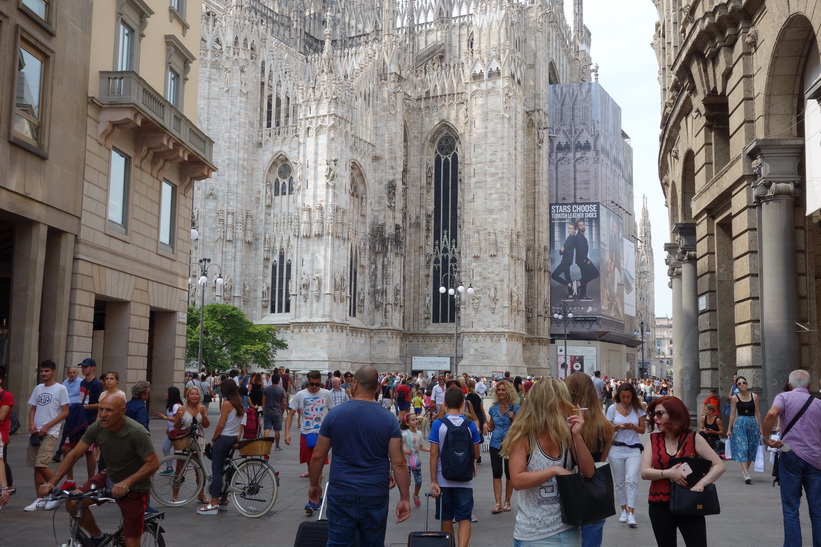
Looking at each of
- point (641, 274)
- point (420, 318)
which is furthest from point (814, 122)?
point (641, 274)

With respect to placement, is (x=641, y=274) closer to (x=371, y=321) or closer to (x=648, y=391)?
(x=371, y=321)

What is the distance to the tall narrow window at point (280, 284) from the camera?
49.2 metres

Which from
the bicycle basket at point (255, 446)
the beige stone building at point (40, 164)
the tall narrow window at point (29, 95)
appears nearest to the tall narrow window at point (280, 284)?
the beige stone building at point (40, 164)

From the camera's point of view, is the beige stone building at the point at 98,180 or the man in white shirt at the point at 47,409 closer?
the man in white shirt at the point at 47,409

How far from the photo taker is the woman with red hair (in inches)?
213

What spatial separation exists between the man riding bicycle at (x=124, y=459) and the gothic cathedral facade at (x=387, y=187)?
38314 mm

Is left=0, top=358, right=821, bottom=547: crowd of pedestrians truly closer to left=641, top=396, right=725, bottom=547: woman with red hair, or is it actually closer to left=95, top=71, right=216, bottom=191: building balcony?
left=641, top=396, right=725, bottom=547: woman with red hair

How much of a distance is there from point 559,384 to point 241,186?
46.7 meters

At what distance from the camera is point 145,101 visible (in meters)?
19.2

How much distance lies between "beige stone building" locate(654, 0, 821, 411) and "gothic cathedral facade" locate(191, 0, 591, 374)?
90.8 feet

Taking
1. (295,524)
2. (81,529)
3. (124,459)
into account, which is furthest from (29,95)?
(81,529)

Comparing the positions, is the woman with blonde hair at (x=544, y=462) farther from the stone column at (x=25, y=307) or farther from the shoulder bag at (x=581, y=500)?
the stone column at (x=25, y=307)

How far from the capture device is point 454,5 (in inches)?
2491

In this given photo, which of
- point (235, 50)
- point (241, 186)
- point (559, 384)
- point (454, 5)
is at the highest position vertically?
point (454, 5)
